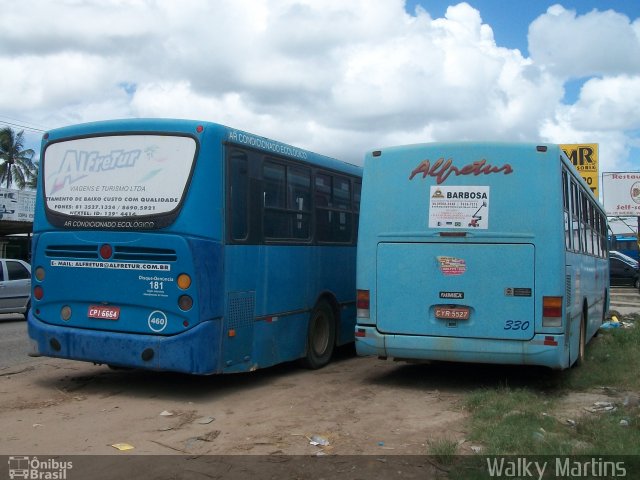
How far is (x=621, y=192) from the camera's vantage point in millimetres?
35125

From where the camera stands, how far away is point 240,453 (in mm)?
5531

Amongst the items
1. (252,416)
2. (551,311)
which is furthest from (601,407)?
(252,416)

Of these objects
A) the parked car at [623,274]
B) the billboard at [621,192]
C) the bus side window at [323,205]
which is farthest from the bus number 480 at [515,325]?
the billboard at [621,192]

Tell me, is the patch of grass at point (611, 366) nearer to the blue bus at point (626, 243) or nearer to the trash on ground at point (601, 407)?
the trash on ground at point (601, 407)

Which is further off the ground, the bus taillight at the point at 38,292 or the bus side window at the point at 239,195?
the bus side window at the point at 239,195

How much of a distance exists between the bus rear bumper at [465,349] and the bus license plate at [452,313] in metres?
0.25

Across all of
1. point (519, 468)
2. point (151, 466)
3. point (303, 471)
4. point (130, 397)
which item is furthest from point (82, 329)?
point (519, 468)

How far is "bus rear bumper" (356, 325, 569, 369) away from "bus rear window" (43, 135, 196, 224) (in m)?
2.92

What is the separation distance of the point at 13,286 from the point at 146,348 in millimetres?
11052

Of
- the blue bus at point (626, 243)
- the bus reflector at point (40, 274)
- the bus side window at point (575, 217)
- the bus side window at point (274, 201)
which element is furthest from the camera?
the blue bus at point (626, 243)

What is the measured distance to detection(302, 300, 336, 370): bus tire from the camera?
9477 mm

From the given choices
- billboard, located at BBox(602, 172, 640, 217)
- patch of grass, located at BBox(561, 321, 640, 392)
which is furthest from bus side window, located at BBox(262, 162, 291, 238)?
billboard, located at BBox(602, 172, 640, 217)

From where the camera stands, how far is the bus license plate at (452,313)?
7977 millimetres

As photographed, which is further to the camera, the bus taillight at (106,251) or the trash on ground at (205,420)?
the bus taillight at (106,251)
